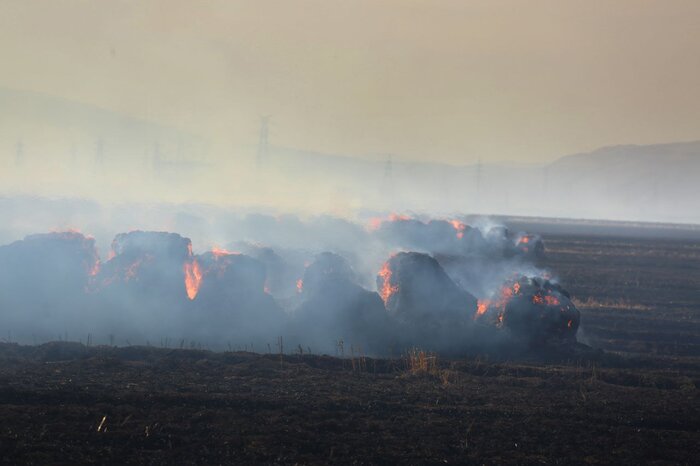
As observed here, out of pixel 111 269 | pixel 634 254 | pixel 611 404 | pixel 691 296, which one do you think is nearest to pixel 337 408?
pixel 611 404

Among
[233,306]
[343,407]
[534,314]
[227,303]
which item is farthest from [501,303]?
[343,407]

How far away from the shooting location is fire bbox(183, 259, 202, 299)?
32.7 meters

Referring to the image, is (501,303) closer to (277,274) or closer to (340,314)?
(340,314)

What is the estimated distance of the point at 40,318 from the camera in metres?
31.5

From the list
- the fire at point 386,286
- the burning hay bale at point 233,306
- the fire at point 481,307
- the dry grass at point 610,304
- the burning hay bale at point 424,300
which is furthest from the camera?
the dry grass at point 610,304

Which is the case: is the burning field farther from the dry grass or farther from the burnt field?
the dry grass

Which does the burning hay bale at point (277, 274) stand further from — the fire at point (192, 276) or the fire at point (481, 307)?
the fire at point (481, 307)

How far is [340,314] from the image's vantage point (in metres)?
31.2

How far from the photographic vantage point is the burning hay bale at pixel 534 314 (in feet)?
97.8

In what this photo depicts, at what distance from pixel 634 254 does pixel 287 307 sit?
63718 mm

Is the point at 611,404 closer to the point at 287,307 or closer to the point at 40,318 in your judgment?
the point at 287,307

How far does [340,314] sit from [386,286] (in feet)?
9.37

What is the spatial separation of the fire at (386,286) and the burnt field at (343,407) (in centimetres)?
422

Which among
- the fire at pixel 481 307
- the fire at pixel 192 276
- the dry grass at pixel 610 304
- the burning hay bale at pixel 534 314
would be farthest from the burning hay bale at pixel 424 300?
the dry grass at pixel 610 304
